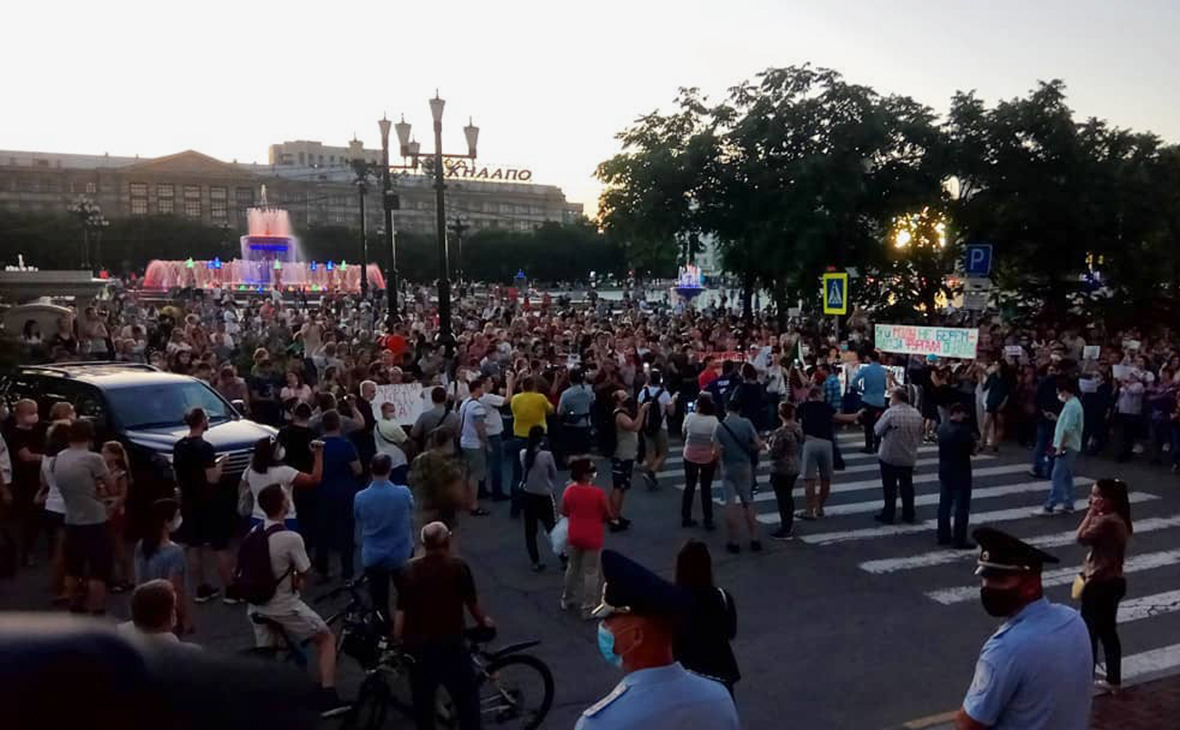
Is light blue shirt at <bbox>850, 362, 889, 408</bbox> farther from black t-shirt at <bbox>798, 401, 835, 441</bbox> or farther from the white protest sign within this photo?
the white protest sign

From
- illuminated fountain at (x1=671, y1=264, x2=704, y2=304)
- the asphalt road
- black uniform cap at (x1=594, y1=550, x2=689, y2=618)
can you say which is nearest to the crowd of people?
the asphalt road

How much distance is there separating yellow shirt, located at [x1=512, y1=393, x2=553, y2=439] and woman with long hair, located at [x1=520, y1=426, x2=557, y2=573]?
1738mm

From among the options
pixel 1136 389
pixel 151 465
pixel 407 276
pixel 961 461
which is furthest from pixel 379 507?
pixel 407 276

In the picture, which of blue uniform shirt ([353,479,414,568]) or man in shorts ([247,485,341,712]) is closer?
man in shorts ([247,485,341,712])

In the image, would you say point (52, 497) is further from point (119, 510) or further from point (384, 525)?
point (384, 525)

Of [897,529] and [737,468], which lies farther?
[897,529]

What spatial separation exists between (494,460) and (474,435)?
1.10 metres

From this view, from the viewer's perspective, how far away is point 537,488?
10.5 m

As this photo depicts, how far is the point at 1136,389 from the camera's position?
1616 cm

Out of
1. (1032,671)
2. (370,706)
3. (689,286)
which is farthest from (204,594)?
(689,286)

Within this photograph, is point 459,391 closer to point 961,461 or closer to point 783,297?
point 961,461

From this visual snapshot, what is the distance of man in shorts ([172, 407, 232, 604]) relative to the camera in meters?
9.51

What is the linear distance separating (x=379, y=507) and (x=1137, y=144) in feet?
117

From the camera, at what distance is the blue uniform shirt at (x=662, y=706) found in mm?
3080
